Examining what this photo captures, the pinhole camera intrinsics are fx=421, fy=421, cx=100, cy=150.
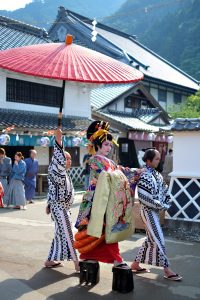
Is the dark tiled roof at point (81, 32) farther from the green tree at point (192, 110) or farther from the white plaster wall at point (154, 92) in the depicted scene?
the green tree at point (192, 110)

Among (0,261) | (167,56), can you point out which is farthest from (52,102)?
(167,56)

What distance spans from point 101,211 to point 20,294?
126cm

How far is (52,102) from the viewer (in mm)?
18922

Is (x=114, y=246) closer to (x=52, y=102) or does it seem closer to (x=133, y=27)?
(x=52, y=102)

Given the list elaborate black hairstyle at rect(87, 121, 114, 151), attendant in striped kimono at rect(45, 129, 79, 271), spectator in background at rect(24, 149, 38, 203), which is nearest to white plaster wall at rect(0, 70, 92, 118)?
spectator in background at rect(24, 149, 38, 203)

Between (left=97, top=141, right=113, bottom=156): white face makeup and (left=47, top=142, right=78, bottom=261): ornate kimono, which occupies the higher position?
(left=97, top=141, right=113, bottom=156): white face makeup

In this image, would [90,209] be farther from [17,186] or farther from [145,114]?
[145,114]

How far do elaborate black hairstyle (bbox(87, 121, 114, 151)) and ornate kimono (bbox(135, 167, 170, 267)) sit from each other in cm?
71

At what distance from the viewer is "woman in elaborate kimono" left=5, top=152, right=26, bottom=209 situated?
39.0 feet

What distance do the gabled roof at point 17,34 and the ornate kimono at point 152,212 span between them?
15572 millimetres

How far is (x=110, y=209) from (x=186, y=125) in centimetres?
404

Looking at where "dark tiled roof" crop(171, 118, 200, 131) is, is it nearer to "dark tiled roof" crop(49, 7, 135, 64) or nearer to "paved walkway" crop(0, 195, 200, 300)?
"paved walkway" crop(0, 195, 200, 300)

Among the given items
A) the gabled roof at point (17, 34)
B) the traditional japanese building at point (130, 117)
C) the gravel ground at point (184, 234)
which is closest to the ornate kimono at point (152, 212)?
the gravel ground at point (184, 234)

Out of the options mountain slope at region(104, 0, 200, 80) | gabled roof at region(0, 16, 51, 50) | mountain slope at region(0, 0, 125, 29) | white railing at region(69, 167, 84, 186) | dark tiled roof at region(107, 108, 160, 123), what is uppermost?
mountain slope at region(0, 0, 125, 29)
